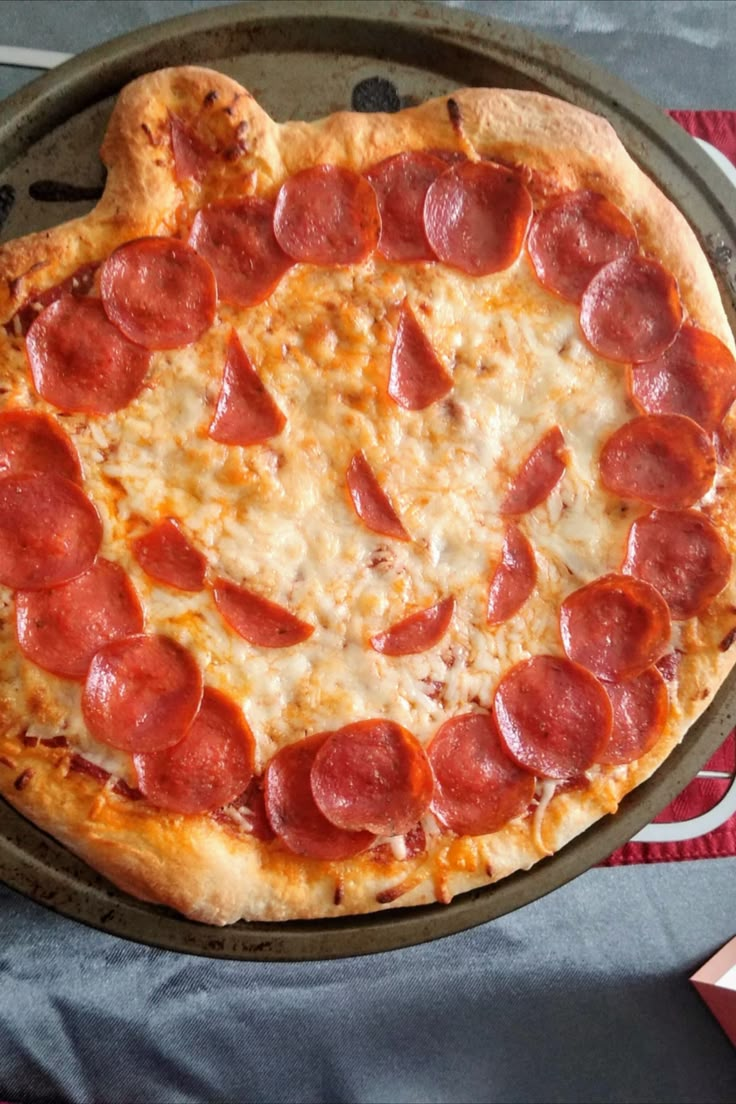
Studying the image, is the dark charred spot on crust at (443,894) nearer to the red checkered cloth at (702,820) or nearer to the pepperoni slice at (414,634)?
the pepperoni slice at (414,634)

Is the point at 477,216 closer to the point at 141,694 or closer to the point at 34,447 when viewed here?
the point at 34,447

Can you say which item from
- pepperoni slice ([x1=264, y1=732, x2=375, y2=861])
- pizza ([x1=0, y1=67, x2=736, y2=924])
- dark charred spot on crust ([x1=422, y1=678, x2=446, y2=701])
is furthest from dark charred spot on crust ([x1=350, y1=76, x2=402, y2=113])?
pepperoni slice ([x1=264, y1=732, x2=375, y2=861])

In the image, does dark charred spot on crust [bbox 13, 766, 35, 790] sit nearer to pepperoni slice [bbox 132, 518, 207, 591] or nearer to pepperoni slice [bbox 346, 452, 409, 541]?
pepperoni slice [bbox 132, 518, 207, 591]

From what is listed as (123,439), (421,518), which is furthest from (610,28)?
(123,439)

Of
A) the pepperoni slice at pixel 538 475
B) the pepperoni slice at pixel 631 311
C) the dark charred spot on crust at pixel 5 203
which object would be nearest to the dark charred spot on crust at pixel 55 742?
the pepperoni slice at pixel 538 475

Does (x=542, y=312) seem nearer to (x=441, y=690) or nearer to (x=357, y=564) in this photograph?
(x=357, y=564)
